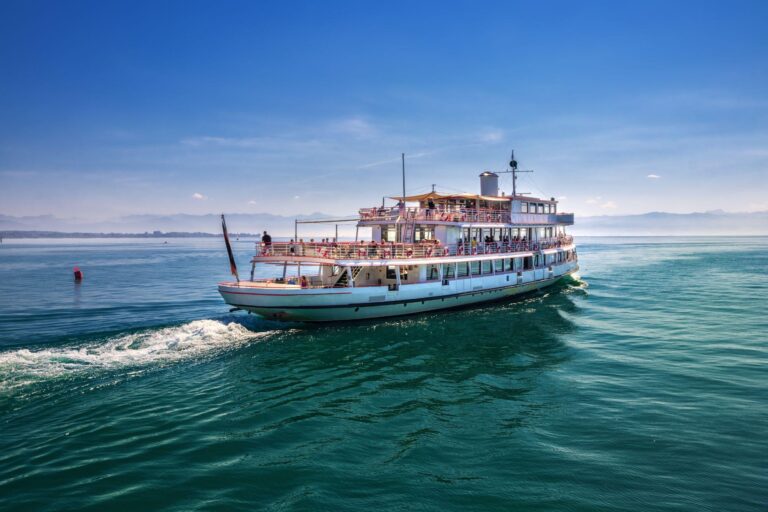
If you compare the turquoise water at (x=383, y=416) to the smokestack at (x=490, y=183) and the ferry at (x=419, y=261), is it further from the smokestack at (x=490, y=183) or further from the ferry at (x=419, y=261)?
the smokestack at (x=490, y=183)

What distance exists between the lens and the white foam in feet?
56.8

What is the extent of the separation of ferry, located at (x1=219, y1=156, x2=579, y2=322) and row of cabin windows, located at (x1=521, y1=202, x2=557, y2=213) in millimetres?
124

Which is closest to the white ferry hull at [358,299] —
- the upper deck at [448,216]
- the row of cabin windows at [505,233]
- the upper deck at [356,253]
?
the upper deck at [356,253]

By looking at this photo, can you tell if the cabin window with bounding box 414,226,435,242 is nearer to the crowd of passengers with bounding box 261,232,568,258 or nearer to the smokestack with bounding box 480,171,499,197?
the crowd of passengers with bounding box 261,232,568,258

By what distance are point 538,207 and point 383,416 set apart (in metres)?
36.5

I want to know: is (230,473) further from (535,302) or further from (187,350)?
(535,302)

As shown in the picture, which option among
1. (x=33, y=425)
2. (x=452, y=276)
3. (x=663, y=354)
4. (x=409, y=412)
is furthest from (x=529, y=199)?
(x=33, y=425)

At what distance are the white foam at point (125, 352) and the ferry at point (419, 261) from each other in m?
2.23

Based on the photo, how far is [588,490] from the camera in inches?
387

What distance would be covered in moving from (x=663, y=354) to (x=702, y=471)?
12.0 meters

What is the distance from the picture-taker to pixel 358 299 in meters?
26.6

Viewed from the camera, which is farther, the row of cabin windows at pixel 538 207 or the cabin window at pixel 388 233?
the row of cabin windows at pixel 538 207

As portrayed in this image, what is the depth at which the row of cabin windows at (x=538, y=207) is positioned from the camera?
139 ft

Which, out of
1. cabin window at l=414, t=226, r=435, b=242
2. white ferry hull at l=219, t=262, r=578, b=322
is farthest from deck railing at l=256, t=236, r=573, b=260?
white ferry hull at l=219, t=262, r=578, b=322
